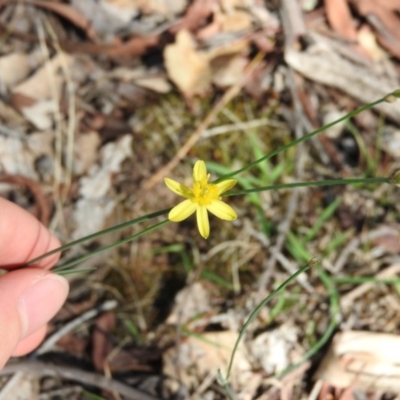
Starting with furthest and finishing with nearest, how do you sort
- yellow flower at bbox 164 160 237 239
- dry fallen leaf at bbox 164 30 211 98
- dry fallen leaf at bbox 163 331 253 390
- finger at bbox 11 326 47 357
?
dry fallen leaf at bbox 164 30 211 98
dry fallen leaf at bbox 163 331 253 390
finger at bbox 11 326 47 357
yellow flower at bbox 164 160 237 239

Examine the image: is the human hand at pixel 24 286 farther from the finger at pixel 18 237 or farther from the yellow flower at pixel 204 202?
the yellow flower at pixel 204 202

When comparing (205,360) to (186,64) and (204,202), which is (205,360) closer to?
(204,202)

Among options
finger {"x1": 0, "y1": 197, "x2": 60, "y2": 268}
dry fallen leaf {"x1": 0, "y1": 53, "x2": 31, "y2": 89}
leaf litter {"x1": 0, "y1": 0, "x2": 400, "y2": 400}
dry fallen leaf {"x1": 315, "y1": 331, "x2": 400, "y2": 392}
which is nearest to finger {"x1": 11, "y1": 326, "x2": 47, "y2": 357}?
leaf litter {"x1": 0, "y1": 0, "x2": 400, "y2": 400}

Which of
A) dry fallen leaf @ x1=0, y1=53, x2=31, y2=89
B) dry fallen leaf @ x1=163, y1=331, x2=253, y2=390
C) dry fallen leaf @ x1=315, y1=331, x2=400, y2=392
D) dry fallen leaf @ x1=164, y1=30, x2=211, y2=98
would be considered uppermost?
dry fallen leaf @ x1=0, y1=53, x2=31, y2=89

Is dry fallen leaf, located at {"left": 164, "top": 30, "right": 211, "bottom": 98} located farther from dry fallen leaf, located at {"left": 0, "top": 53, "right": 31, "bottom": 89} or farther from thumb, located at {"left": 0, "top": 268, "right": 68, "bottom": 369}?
thumb, located at {"left": 0, "top": 268, "right": 68, "bottom": 369}

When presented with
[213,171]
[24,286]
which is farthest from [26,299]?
[213,171]

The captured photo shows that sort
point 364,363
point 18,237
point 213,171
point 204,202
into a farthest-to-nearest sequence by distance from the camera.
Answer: point 213,171 < point 364,363 < point 18,237 < point 204,202

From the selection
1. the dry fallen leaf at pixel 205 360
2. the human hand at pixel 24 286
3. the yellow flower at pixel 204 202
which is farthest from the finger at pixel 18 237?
the yellow flower at pixel 204 202

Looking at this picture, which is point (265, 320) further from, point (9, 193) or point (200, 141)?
point (9, 193)
